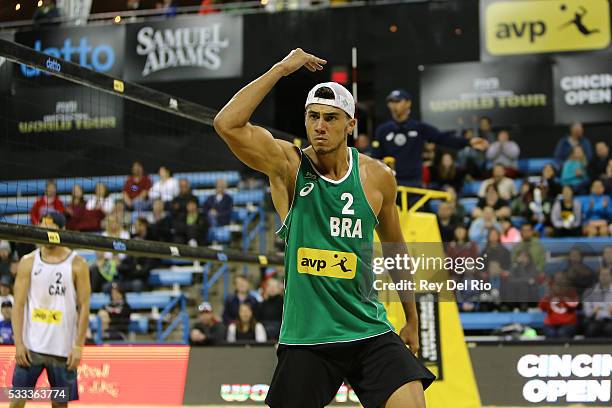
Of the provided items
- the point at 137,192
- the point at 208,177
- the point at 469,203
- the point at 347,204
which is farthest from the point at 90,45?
the point at 347,204

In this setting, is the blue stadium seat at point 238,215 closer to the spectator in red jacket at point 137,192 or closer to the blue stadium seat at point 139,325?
the blue stadium seat at point 139,325

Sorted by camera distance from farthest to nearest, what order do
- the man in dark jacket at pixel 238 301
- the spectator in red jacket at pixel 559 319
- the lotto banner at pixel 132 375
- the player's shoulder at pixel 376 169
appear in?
the man in dark jacket at pixel 238 301 → the spectator in red jacket at pixel 559 319 → the lotto banner at pixel 132 375 → the player's shoulder at pixel 376 169

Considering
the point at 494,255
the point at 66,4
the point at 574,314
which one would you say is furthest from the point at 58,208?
the point at 66,4

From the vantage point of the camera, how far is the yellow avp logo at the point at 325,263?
14.8 feet

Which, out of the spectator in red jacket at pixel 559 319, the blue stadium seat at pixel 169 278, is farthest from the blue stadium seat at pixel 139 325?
the spectator in red jacket at pixel 559 319

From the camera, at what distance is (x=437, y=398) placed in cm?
788

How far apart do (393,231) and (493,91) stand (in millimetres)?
13286

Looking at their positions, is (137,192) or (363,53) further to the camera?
(363,53)

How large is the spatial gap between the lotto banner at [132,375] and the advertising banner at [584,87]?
9.97 metres

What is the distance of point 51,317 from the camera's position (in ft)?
25.8

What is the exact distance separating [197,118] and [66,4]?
1198cm

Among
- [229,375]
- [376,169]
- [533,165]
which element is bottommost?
[229,375]

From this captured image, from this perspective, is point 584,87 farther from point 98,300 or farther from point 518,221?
point 98,300

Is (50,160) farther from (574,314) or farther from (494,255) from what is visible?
(494,255)
